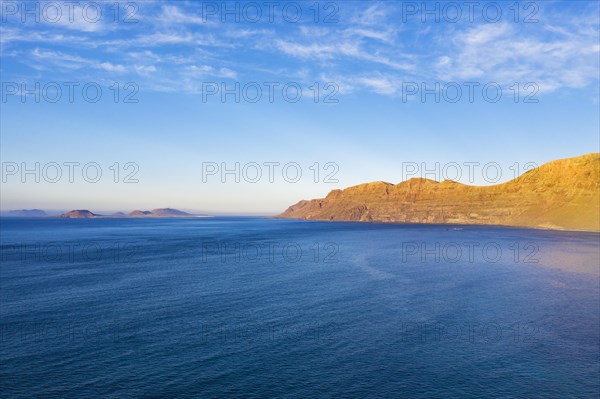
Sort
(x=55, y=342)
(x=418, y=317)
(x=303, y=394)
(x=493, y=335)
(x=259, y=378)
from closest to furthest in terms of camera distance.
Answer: (x=303, y=394) → (x=259, y=378) → (x=55, y=342) → (x=493, y=335) → (x=418, y=317)

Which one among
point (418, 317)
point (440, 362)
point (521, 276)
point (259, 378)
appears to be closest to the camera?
point (259, 378)

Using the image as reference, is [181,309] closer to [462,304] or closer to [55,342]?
[55,342]

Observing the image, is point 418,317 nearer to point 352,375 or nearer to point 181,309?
point 352,375

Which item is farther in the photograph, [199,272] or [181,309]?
[199,272]

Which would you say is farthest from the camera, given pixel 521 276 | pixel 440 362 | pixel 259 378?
pixel 521 276

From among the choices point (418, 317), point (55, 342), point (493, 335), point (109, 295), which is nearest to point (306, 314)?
point (418, 317)

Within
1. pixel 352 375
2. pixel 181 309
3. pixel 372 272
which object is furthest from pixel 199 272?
pixel 352 375
